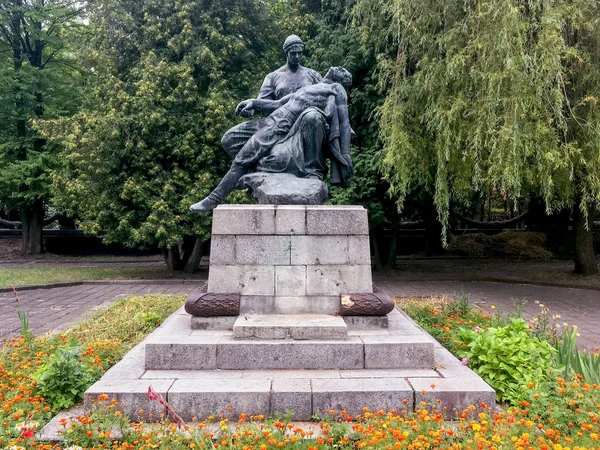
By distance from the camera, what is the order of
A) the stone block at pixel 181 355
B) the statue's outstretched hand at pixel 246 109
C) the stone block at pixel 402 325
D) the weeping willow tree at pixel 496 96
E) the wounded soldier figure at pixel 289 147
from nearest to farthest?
1. the stone block at pixel 181 355
2. the stone block at pixel 402 325
3. the wounded soldier figure at pixel 289 147
4. the statue's outstretched hand at pixel 246 109
5. the weeping willow tree at pixel 496 96

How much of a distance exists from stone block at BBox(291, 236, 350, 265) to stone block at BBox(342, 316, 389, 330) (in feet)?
1.89

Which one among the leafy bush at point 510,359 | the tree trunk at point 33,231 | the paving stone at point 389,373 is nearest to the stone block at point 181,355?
the paving stone at point 389,373

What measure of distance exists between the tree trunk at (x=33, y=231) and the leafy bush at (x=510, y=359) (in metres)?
19.0

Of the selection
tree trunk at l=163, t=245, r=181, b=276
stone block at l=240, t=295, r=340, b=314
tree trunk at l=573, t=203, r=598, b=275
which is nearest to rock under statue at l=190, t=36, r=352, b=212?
stone block at l=240, t=295, r=340, b=314

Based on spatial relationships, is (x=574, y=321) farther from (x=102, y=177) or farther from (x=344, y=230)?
(x=102, y=177)

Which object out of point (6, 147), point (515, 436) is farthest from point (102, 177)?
point (515, 436)

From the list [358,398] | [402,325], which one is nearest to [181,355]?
[358,398]

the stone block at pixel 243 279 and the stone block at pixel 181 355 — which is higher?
the stone block at pixel 243 279

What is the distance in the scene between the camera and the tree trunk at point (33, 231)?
62.4 ft

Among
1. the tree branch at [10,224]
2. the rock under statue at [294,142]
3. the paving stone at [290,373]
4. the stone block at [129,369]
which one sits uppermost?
the rock under statue at [294,142]

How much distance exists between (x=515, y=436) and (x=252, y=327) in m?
2.22

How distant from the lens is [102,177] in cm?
A: 1210

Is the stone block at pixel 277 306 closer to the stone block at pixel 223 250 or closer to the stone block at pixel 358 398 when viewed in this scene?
the stone block at pixel 223 250

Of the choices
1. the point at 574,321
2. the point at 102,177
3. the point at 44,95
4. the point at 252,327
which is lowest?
the point at 574,321
